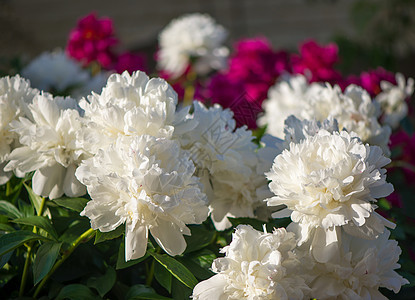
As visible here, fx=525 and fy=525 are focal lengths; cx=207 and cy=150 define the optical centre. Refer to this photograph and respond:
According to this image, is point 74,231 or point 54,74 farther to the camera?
point 54,74

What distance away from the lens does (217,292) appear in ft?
1.88

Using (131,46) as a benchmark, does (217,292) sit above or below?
above

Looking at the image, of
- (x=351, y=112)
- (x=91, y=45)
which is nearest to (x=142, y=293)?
(x=351, y=112)

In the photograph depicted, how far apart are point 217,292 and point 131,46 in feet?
14.9

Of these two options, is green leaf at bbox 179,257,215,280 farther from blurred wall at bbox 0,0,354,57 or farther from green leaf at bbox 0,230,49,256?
blurred wall at bbox 0,0,354,57

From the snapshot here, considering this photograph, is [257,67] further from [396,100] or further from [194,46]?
[396,100]

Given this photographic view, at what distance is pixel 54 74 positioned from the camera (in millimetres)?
1384

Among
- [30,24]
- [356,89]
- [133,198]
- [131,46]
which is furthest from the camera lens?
[30,24]

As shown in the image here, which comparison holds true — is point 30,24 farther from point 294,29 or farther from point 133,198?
point 133,198

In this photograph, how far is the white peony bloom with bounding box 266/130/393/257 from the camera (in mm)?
568

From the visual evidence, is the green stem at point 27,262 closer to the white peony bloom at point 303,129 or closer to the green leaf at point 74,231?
the green leaf at point 74,231

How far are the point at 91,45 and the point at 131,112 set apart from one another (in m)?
1.28

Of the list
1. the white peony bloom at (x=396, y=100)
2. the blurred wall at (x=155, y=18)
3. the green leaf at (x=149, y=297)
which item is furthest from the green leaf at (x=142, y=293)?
the blurred wall at (x=155, y=18)

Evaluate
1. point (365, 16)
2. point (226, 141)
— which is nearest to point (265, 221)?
point (226, 141)
